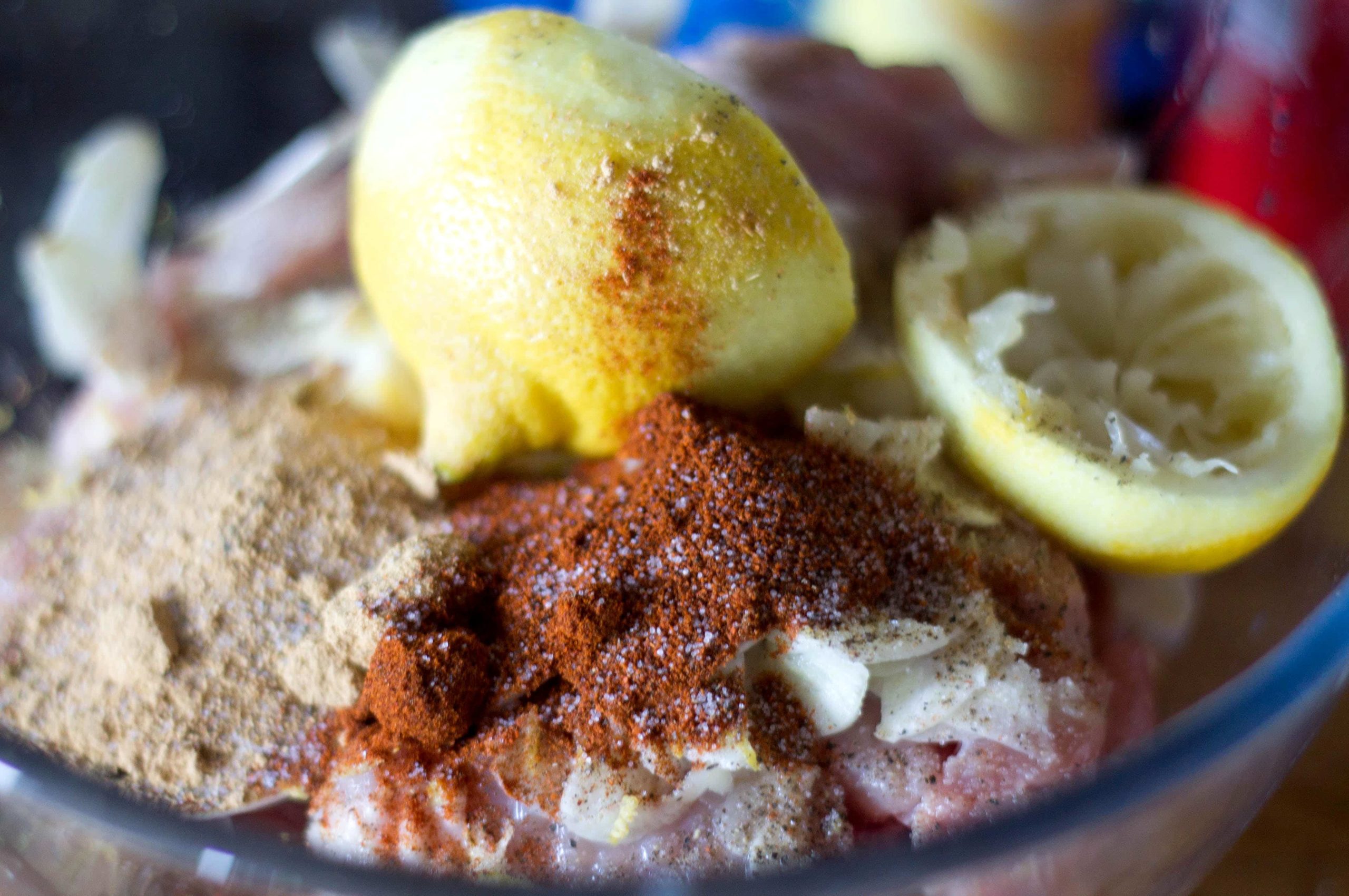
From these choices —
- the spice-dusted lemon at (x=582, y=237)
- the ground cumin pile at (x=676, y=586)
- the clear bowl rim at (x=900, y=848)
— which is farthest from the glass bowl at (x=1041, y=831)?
the spice-dusted lemon at (x=582, y=237)

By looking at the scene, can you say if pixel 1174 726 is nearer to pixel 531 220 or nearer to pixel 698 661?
pixel 698 661

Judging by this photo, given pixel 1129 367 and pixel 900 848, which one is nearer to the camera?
pixel 900 848

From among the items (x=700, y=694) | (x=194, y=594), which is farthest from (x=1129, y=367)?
(x=194, y=594)

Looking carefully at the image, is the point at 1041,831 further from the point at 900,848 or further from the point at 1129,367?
the point at 1129,367

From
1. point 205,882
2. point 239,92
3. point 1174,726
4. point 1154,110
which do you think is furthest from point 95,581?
point 1154,110

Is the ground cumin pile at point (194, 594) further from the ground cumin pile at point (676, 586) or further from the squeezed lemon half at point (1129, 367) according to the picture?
the squeezed lemon half at point (1129, 367)

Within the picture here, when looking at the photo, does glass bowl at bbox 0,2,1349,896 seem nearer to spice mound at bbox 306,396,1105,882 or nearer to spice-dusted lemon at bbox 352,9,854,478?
spice mound at bbox 306,396,1105,882
